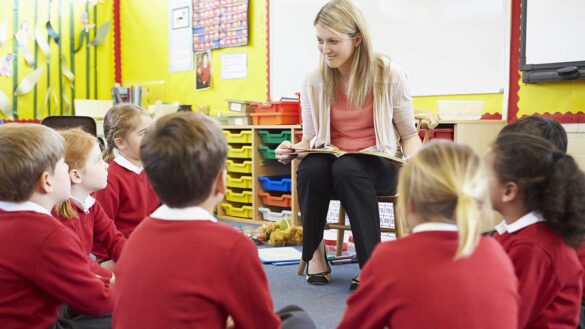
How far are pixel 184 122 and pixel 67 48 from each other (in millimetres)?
4246

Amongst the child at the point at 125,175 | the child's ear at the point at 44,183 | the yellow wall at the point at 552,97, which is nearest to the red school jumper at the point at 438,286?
the child's ear at the point at 44,183

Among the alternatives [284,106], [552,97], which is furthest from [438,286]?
[284,106]

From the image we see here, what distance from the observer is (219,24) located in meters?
4.56

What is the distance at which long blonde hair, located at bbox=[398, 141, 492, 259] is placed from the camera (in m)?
0.90

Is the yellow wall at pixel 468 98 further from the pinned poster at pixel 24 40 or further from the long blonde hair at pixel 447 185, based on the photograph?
the pinned poster at pixel 24 40

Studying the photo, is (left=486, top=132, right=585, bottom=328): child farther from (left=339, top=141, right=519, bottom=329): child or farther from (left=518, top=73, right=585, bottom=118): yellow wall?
(left=518, top=73, right=585, bottom=118): yellow wall

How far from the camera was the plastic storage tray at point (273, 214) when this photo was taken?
148 inches

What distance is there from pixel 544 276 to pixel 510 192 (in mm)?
169

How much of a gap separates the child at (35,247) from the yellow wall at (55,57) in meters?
3.64

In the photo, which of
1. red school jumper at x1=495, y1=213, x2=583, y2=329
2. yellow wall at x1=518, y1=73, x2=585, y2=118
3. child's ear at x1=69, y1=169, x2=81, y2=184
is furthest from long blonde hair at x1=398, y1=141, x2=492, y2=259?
yellow wall at x1=518, y1=73, x2=585, y2=118

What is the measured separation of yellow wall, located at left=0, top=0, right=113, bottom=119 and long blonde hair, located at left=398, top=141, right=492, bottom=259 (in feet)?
14.1

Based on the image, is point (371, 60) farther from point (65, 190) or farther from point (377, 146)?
point (65, 190)

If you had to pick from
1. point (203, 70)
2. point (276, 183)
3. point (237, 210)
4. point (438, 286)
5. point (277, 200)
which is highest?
point (203, 70)

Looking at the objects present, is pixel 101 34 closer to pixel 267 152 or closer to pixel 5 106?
pixel 5 106
